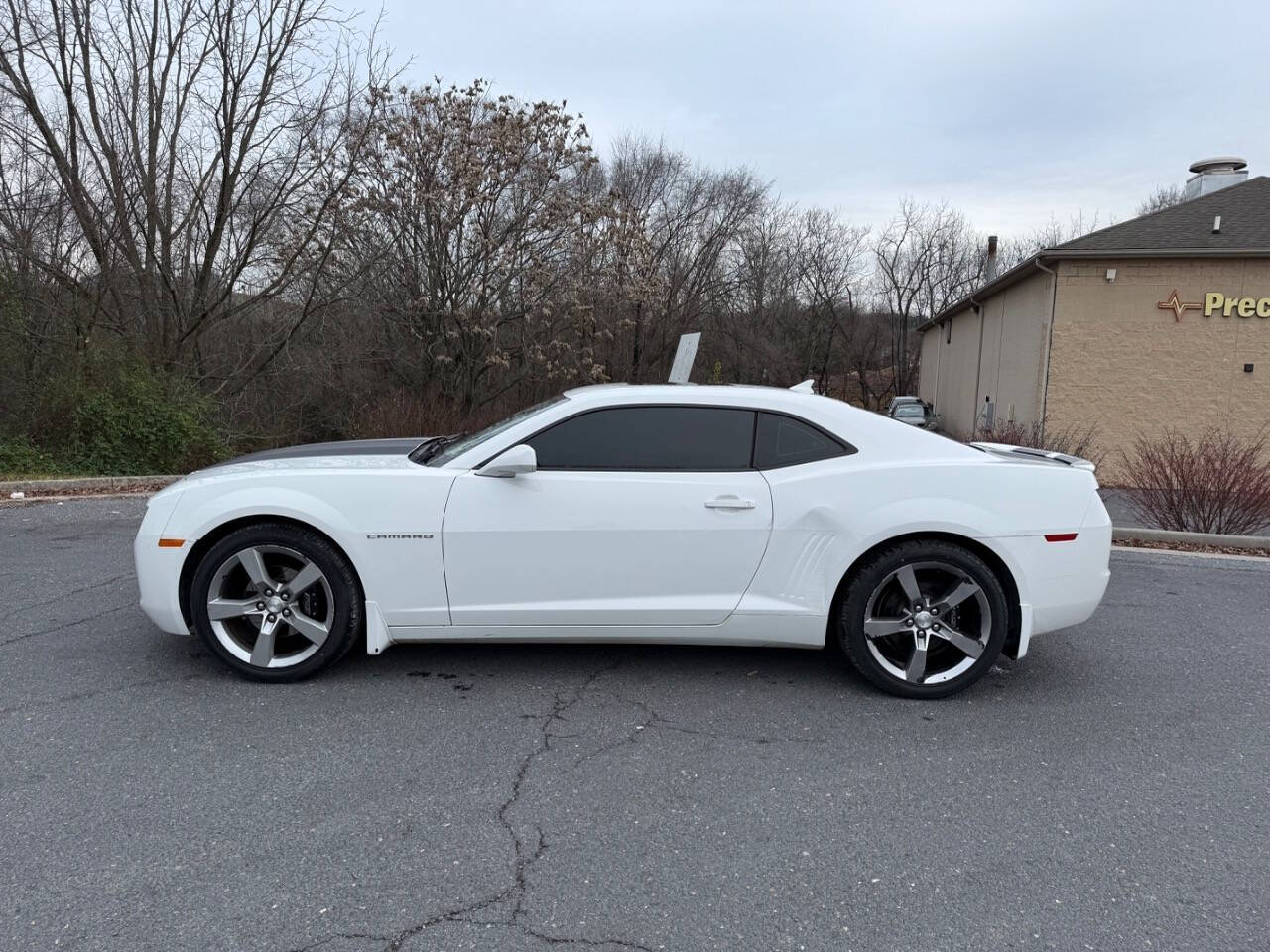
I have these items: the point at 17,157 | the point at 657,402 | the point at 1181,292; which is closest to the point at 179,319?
the point at 17,157

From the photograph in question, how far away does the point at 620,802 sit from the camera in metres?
3.00

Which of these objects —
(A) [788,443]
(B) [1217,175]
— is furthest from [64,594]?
(B) [1217,175]

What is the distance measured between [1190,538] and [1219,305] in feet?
34.6

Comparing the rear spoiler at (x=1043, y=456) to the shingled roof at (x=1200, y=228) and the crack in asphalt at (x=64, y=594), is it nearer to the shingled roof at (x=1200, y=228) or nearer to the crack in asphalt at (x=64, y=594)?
the crack in asphalt at (x=64, y=594)

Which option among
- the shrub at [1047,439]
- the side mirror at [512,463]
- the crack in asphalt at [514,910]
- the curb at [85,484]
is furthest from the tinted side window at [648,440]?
the curb at [85,484]

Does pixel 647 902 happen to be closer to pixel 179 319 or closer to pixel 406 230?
pixel 179 319

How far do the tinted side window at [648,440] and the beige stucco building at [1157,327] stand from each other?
15.0 meters

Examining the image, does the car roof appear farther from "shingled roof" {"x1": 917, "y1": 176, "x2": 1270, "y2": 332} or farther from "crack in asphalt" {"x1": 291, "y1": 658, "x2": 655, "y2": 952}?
"shingled roof" {"x1": 917, "y1": 176, "x2": 1270, "y2": 332}

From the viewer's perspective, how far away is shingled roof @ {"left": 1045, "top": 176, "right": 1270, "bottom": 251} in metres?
15.9

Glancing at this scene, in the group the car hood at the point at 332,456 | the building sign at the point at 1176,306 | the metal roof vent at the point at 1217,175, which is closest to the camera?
the car hood at the point at 332,456

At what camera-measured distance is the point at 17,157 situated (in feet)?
42.0

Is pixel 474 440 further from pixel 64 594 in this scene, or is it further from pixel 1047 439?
pixel 1047 439

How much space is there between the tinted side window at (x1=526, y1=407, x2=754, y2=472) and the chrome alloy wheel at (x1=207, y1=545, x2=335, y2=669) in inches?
48.6

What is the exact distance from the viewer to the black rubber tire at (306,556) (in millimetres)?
3881
